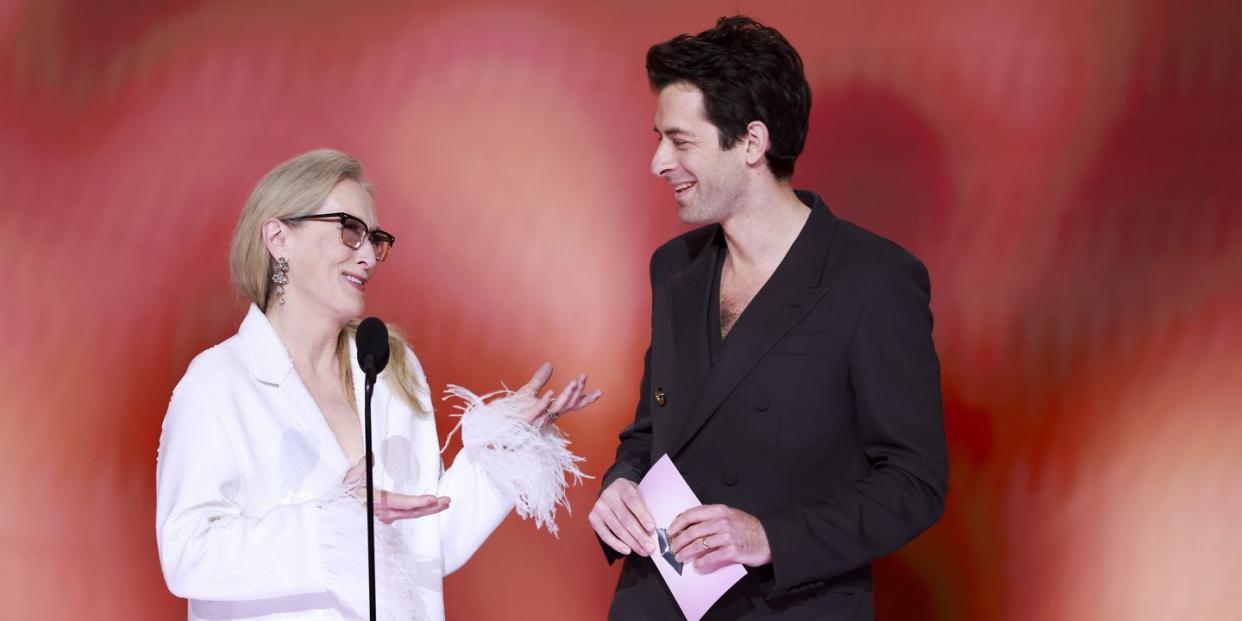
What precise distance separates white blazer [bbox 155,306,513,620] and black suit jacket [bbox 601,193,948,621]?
0.47 meters

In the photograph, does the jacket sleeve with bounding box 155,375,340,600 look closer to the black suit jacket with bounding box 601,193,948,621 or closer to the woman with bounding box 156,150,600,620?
the woman with bounding box 156,150,600,620

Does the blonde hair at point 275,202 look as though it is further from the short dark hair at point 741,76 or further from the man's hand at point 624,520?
the man's hand at point 624,520

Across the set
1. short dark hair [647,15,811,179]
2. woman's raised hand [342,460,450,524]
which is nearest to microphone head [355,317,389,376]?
woman's raised hand [342,460,450,524]

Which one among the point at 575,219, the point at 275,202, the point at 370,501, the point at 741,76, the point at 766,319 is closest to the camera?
the point at 370,501

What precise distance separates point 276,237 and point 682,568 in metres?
1.11

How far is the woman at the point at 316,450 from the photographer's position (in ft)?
7.48

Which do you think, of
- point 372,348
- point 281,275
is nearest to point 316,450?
point 281,275

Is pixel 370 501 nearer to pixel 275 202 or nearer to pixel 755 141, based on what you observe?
pixel 275 202

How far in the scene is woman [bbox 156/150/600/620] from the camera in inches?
89.7

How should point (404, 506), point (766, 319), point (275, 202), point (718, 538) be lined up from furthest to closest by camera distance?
point (275, 202)
point (766, 319)
point (404, 506)
point (718, 538)

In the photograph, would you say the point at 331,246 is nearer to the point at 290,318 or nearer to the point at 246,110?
the point at 290,318

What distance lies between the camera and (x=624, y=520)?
7.43ft

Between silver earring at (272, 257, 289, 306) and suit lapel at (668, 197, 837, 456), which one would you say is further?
silver earring at (272, 257, 289, 306)

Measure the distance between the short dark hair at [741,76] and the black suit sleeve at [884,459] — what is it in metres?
0.42
